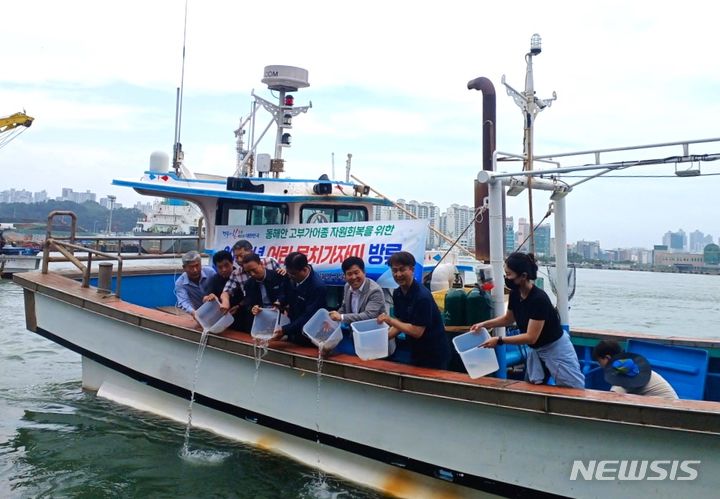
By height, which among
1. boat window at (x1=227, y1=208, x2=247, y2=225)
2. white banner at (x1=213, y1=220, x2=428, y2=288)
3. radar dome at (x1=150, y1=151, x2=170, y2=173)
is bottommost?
white banner at (x1=213, y1=220, x2=428, y2=288)

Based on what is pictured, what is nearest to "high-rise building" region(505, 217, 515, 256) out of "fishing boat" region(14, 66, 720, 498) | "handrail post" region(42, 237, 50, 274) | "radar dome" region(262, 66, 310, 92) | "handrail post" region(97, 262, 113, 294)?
"fishing boat" region(14, 66, 720, 498)

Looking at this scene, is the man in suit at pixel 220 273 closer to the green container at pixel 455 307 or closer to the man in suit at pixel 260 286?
the man in suit at pixel 260 286

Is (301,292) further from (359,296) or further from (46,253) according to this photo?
(46,253)

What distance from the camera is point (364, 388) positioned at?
511 cm

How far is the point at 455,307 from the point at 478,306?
8.0 inches

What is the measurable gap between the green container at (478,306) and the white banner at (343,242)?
53 centimetres

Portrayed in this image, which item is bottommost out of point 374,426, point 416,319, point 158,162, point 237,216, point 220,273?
point 374,426

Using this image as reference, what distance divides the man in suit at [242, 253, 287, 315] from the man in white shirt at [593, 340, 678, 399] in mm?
2775

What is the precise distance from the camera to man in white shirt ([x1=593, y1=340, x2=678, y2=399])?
4531 mm

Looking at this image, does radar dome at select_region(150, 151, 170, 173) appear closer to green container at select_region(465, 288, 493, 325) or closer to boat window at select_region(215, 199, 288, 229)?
boat window at select_region(215, 199, 288, 229)

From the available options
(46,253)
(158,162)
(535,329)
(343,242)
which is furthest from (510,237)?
(46,253)

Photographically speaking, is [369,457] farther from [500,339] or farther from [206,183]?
[206,183]

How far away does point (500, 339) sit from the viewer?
4.59 metres

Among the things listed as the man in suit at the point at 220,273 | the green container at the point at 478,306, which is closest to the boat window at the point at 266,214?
the man in suit at the point at 220,273
